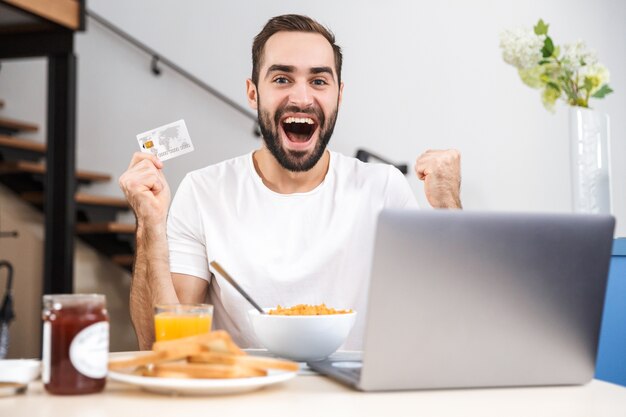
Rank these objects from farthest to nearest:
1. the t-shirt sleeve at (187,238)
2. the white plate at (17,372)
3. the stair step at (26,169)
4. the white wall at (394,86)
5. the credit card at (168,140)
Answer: the stair step at (26,169) < the white wall at (394,86) < the t-shirt sleeve at (187,238) < the credit card at (168,140) < the white plate at (17,372)

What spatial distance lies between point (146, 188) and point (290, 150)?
480 millimetres

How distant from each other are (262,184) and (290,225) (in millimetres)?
145

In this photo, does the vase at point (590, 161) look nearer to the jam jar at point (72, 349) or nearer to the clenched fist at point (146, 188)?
the clenched fist at point (146, 188)

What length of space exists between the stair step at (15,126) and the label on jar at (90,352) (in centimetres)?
401

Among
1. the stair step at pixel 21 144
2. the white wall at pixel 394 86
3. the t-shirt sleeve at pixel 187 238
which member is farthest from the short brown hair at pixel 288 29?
the stair step at pixel 21 144

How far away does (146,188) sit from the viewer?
5.20ft

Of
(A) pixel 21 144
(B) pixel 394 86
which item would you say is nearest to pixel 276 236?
(B) pixel 394 86

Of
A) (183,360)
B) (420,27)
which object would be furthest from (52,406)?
(420,27)

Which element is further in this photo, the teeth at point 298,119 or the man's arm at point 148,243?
the teeth at point 298,119

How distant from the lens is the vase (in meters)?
1.97

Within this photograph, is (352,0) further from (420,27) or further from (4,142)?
(4,142)

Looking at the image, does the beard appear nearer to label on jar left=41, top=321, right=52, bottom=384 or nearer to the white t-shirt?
the white t-shirt

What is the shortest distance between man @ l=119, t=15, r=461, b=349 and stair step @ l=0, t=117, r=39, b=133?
295 cm

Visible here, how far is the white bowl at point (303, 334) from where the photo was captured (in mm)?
1098
